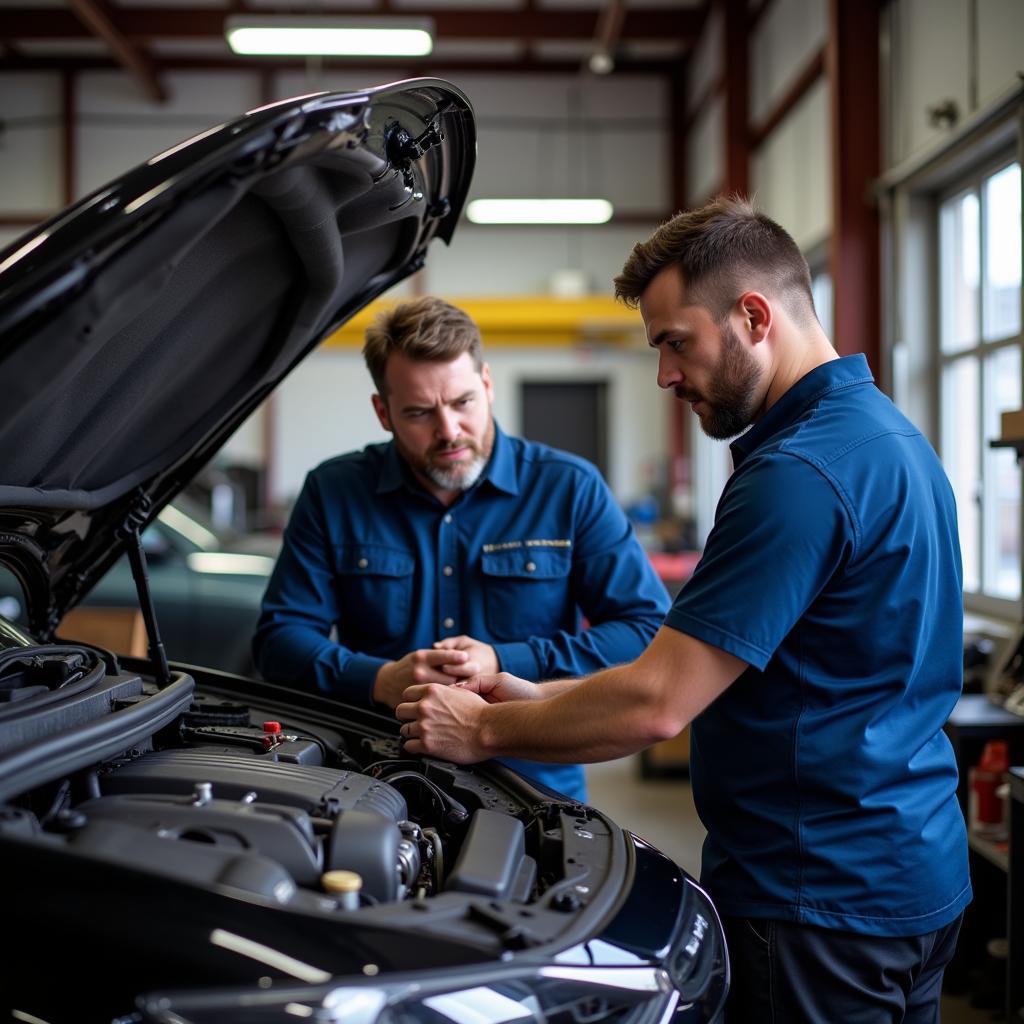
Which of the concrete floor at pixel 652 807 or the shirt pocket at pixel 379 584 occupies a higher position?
the shirt pocket at pixel 379 584

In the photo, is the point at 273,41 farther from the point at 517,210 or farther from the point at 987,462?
the point at 987,462

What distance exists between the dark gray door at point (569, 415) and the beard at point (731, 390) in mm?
8940

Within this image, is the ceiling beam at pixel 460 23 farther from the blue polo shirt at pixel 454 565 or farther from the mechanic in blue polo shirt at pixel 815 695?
the mechanic in blue polo shirt at pixel 815 695

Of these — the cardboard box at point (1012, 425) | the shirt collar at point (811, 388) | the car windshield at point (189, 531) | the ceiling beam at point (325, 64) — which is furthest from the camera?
the ceiling beam at point (325, 64)

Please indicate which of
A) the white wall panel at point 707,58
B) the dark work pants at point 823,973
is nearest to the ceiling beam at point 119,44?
the white wall panel at point 707,58

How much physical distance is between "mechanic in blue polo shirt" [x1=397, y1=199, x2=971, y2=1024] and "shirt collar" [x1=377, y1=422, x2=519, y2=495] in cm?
69

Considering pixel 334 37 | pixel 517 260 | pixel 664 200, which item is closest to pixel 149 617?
pixel 334 37

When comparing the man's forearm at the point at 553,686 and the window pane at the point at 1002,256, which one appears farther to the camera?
the window pane at the point at 1002,256

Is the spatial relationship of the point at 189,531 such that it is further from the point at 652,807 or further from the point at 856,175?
the point at 856,175

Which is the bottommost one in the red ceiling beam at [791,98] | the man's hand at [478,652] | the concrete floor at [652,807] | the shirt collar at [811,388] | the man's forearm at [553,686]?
the concrete floor at [652,807]

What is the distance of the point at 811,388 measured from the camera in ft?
4.48

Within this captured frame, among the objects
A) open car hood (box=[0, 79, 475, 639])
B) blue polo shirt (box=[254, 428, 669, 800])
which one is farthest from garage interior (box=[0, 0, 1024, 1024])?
open car hood (box=[0, 79, 475, 639])

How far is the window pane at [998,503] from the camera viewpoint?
14.4ft

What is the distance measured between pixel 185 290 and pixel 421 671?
692 millimetres
